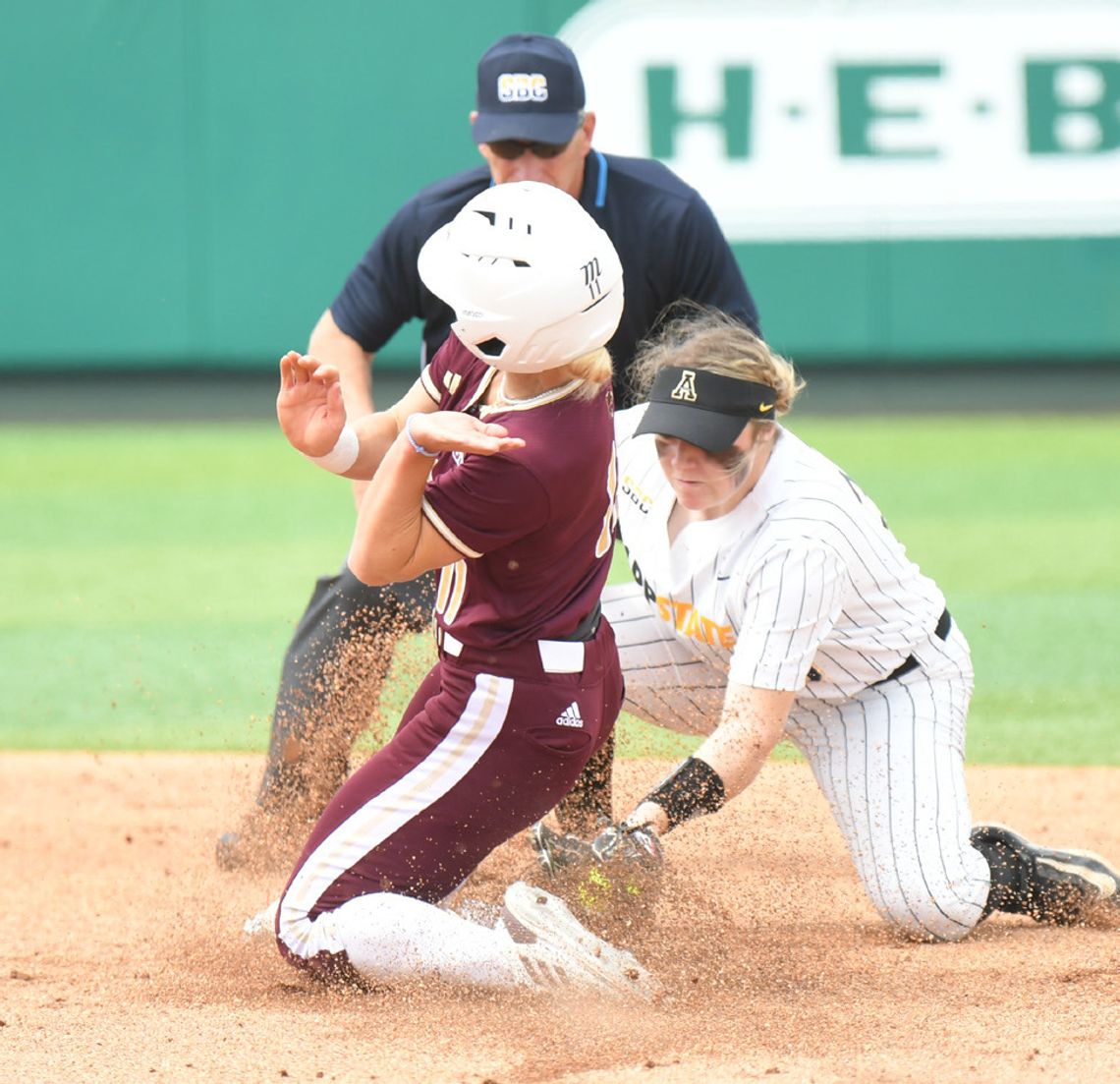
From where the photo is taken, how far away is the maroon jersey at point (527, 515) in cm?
314

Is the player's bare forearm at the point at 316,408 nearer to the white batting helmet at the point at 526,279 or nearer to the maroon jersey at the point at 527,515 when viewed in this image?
the maroon jersey at the point at 527,515

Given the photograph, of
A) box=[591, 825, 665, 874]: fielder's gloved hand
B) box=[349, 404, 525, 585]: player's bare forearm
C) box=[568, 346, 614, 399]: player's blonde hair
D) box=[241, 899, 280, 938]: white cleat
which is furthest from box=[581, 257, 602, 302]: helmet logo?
box=[241, 899, 280, 938]: white cleat

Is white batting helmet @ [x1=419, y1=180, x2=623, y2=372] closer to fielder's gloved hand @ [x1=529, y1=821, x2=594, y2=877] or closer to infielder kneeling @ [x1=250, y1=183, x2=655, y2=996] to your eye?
infielder kneeling @ [x1=250, y1=183, x2=655, y2=996]

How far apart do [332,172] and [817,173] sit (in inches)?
145

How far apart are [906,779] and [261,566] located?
5297 mm

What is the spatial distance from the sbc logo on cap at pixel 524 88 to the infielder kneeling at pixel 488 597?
4.19ft

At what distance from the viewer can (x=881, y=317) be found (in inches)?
509

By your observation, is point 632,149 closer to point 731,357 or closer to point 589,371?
point 731,357

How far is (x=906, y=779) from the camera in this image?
13.1 ft

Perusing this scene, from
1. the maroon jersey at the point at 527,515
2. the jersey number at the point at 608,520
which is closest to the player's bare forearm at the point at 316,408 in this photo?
the maroon jersey at the point at 527,515

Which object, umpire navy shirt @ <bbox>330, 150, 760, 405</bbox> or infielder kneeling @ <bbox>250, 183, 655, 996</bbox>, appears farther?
umpire navy shirt @ <bbox>330, 150, 760, 405</bbox>

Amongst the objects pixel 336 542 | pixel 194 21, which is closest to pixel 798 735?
pixel 336 542

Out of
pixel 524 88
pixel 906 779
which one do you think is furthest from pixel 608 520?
pixel 524 88

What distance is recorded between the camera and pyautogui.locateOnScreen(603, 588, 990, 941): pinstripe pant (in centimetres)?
389
